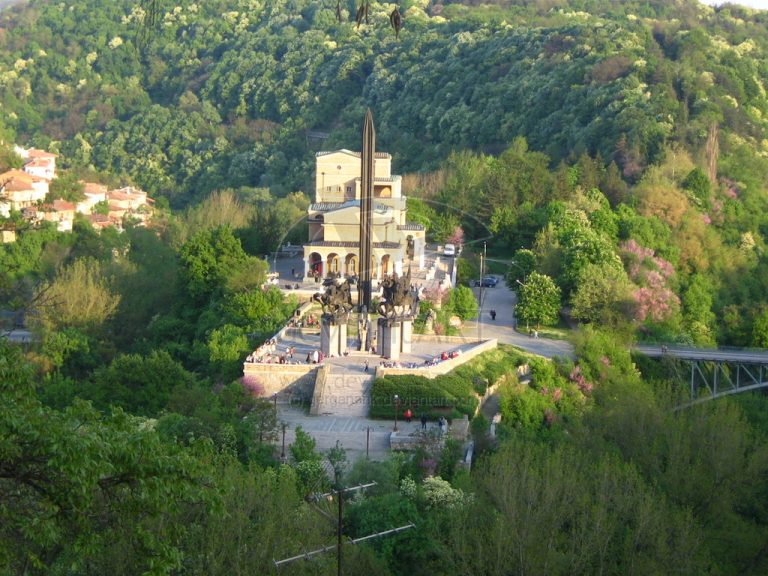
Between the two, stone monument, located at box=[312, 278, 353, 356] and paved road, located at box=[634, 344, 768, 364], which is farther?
paved road, located at box=[634, 344, 768, 364]

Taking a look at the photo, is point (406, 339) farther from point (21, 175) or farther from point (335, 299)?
point (21, 175)

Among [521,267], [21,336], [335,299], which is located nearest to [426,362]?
[335,299]

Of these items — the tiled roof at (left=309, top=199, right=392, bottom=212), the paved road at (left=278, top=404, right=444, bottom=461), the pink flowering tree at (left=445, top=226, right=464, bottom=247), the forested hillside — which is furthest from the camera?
the forested hillside

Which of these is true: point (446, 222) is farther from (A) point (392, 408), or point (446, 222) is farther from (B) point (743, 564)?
(B) point (743, 564)

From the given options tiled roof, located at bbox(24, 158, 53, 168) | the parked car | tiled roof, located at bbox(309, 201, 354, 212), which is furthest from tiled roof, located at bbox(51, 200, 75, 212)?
the parked car

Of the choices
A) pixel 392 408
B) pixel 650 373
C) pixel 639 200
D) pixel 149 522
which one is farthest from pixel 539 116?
pixel 149 522

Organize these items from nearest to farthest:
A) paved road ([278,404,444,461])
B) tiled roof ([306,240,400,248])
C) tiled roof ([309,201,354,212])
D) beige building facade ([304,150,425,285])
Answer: paved road ([278,404,444,461]), tiled roof ([306,240,400,248]), beige building facade ([304,150,425,285]), tiled roof ([309,201,354,212])

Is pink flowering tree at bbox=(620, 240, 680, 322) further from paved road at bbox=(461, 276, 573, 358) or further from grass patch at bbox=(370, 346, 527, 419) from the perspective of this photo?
grass patch at bbox=(370, 346, 527, 419)
